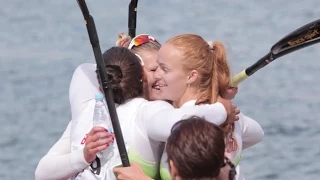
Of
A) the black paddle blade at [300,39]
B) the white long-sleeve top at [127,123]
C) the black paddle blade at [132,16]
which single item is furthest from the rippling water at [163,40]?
the white long-sleeve top at [127,123]

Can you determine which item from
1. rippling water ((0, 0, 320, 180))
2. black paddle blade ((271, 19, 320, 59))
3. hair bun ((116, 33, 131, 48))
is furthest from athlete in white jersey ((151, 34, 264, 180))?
rippling water ((0, 0, 320, 180))

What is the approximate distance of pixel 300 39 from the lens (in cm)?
426

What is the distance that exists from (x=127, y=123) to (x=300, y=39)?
0.88 meters

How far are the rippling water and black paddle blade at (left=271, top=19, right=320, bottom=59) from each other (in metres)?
3.25

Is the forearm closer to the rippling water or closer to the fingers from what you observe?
the fingers

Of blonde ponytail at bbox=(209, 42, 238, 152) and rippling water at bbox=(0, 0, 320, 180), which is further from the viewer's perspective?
rippling water at bbox=(0, 0, 320, 180)

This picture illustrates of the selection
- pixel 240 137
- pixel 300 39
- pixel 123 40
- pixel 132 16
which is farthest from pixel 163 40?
pixel 240 137

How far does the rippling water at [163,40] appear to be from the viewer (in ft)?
30.4

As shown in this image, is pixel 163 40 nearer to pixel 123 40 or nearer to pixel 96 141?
pixel 123 40

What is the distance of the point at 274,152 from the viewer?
361 inches

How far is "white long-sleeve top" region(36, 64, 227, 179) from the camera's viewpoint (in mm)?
3736

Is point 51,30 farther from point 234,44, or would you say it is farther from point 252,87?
point 252,87

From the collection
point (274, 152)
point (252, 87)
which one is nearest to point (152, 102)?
point (274, 152)

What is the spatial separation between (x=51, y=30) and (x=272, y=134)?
3.97 m
